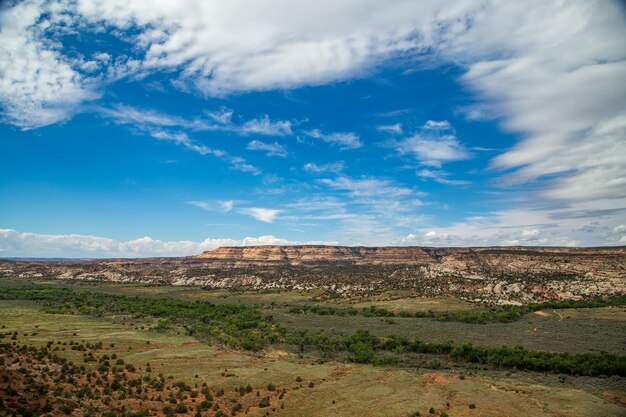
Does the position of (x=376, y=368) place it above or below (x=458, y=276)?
below

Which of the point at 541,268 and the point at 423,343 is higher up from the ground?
the point at 541,268

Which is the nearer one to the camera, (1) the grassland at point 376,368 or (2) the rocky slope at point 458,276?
(1) the grassland at point 376,368

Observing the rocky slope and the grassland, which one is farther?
the rocky slope

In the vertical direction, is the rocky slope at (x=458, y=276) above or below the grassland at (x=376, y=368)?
above

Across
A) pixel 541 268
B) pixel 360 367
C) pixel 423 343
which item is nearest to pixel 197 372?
pixel 360 367

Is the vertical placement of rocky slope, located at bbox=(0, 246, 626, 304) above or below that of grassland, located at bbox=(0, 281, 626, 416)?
above

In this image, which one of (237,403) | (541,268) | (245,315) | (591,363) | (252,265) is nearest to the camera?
(237,403)

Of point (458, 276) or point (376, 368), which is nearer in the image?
point (376, 368)

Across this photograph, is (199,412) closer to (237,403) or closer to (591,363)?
(237,403)
